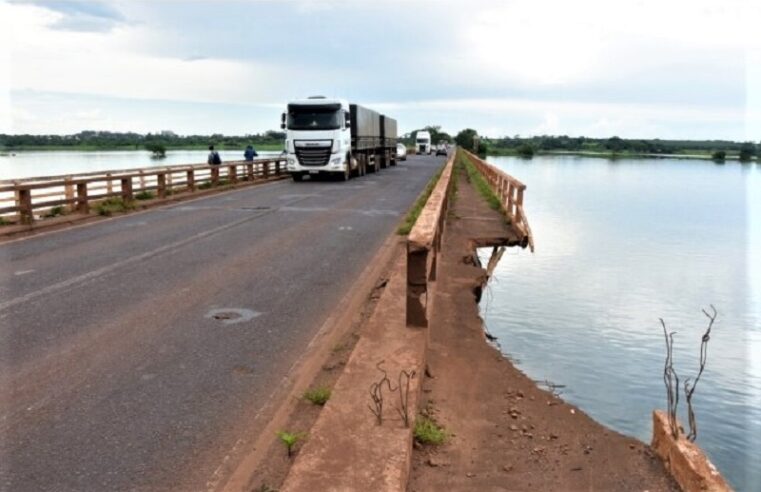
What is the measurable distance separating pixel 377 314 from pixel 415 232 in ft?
3.63

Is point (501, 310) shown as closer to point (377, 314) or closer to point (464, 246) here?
point (464, 246)

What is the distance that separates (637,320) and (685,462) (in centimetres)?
900

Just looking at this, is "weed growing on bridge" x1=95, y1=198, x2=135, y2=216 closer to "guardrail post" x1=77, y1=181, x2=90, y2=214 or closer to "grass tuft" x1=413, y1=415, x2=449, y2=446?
"guardrail post" x1=77, y1=181, x2=90, y2=214

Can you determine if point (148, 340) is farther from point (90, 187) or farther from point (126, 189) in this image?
point (126, 189)

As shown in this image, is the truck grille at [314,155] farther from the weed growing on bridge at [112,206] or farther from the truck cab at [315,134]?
the weed growing on bridge at [112,206]

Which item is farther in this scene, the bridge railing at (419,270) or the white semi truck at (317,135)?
the white semi truck at (317,135)

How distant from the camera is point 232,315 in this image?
745 centimetres

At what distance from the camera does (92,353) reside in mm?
6090

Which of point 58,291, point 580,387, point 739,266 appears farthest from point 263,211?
point 739,266

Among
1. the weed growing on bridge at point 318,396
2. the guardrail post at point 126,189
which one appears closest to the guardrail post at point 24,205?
the guardrail post at point 126,189

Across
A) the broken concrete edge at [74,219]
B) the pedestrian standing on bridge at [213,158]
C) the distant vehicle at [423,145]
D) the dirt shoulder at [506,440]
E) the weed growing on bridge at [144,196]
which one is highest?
the distant vehicle at [423,145]

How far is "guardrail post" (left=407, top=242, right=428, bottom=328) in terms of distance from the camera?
568 cm

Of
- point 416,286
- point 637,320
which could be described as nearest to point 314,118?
point 637,320

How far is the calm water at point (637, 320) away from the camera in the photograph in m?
7.88
